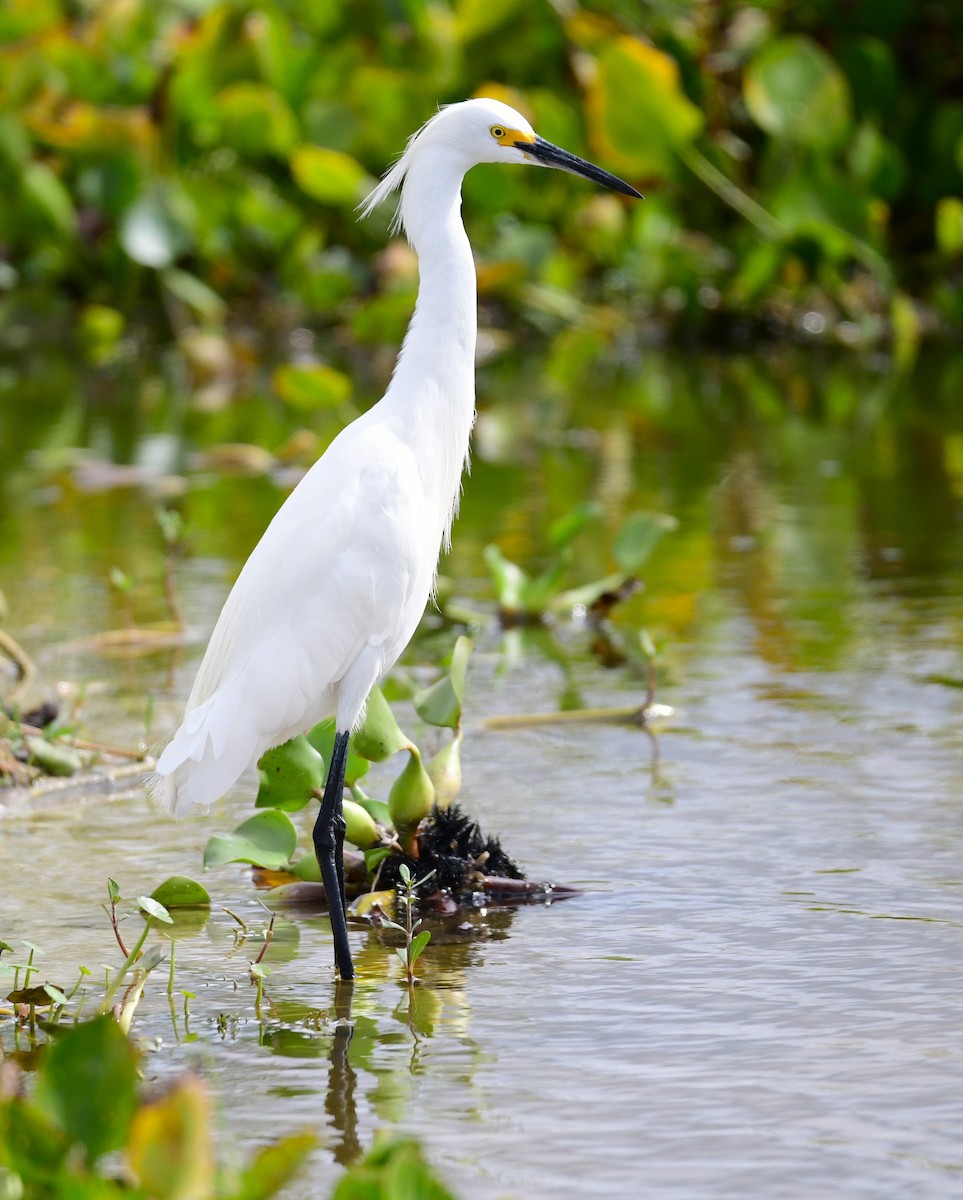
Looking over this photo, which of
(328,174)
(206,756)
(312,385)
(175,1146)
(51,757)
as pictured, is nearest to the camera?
(175,1146)

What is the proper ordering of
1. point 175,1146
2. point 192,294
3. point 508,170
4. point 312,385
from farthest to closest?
1. point 192,294
2. point 508,170
3. point 312,385
4. point 175,1146

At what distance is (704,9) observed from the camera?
1426cm

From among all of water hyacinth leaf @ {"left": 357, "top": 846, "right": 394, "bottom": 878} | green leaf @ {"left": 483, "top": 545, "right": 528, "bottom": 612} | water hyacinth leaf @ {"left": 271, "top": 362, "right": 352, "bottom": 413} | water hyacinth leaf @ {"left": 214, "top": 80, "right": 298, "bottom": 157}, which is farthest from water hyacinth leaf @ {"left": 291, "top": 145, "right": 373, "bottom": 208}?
water hyacinth leaf @ {"left": 357, "top": 846, "right": 394, "bottom": 878}

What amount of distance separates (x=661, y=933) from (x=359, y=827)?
657mm

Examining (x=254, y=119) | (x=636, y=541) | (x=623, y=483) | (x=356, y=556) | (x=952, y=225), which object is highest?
(x=254, y=119)

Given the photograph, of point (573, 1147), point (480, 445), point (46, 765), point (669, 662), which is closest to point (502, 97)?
point (480, 445)

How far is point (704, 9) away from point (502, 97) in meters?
3.39

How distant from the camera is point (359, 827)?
3.82 meters

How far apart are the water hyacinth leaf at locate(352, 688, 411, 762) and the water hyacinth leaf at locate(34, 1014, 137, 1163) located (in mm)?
1587

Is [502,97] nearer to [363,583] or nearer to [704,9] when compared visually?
[704,9]

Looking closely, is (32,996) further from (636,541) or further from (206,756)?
(636,541)

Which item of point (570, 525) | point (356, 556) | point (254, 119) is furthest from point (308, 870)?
point (254, 119)

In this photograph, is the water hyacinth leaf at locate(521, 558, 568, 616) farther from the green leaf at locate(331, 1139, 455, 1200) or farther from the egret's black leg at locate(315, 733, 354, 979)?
the green leaf at locate(331, 1139, 455, 1200)

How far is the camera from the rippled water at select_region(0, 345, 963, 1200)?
2.74m
